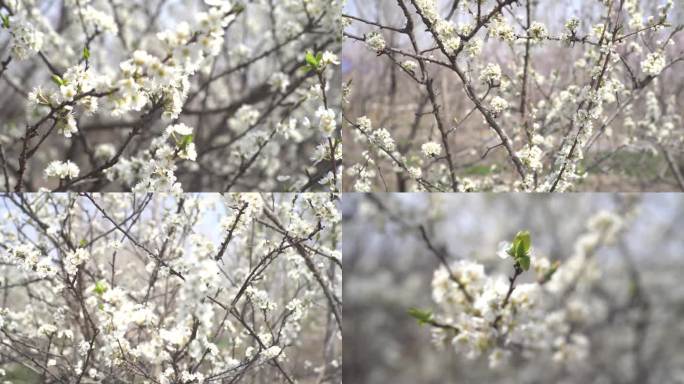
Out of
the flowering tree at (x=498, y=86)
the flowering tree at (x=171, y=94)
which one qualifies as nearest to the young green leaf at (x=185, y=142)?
the flowering tree at (x=171, y=94)

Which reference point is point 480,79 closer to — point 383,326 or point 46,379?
point 383,326

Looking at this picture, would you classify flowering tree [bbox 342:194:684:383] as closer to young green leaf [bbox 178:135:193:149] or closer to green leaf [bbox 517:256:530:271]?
green leaf [bbox 517:256:530:271]

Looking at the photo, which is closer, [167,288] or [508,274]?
[508,274]

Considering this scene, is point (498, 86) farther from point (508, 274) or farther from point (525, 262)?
A: point (525, 262)

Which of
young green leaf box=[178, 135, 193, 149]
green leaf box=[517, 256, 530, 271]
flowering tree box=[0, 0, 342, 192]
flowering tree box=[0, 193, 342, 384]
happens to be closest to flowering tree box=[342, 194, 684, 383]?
flowering tree box=[0, 193, 342, 384]

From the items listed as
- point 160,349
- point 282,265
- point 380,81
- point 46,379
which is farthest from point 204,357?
point 380,81

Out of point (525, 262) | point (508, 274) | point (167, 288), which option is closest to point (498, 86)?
point (508, 274)
